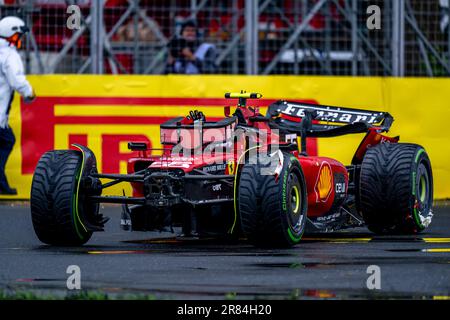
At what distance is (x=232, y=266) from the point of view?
10625mm

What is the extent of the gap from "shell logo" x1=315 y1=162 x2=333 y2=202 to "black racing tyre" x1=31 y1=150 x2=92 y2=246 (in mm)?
2164

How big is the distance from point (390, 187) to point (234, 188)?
2222 mm

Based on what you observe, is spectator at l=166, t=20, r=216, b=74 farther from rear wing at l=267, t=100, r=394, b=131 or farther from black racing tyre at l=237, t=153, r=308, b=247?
black racing tyre at l=237, t=153, r=308, b=247

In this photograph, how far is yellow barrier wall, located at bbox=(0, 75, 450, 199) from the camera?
1769 cm

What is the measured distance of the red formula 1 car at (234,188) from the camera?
1162cm

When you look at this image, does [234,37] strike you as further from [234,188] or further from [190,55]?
[234,188]

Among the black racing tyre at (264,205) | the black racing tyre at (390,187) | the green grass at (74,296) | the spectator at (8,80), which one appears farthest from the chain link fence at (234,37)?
the green grass at (74,296)

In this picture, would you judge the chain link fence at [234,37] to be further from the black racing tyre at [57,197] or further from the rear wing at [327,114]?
the black racing tyre at [57,197]

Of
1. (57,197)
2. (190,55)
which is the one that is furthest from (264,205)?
(190,55)

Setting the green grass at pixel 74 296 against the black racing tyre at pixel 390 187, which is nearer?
the green grass at pixel 74 296

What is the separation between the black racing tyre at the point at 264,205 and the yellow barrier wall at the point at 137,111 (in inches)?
239

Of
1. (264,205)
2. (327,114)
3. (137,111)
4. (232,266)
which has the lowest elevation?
(232,266)

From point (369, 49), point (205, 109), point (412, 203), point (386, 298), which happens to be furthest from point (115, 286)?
point (369, 49)

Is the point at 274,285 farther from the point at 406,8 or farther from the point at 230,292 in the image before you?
the point at 406,8
